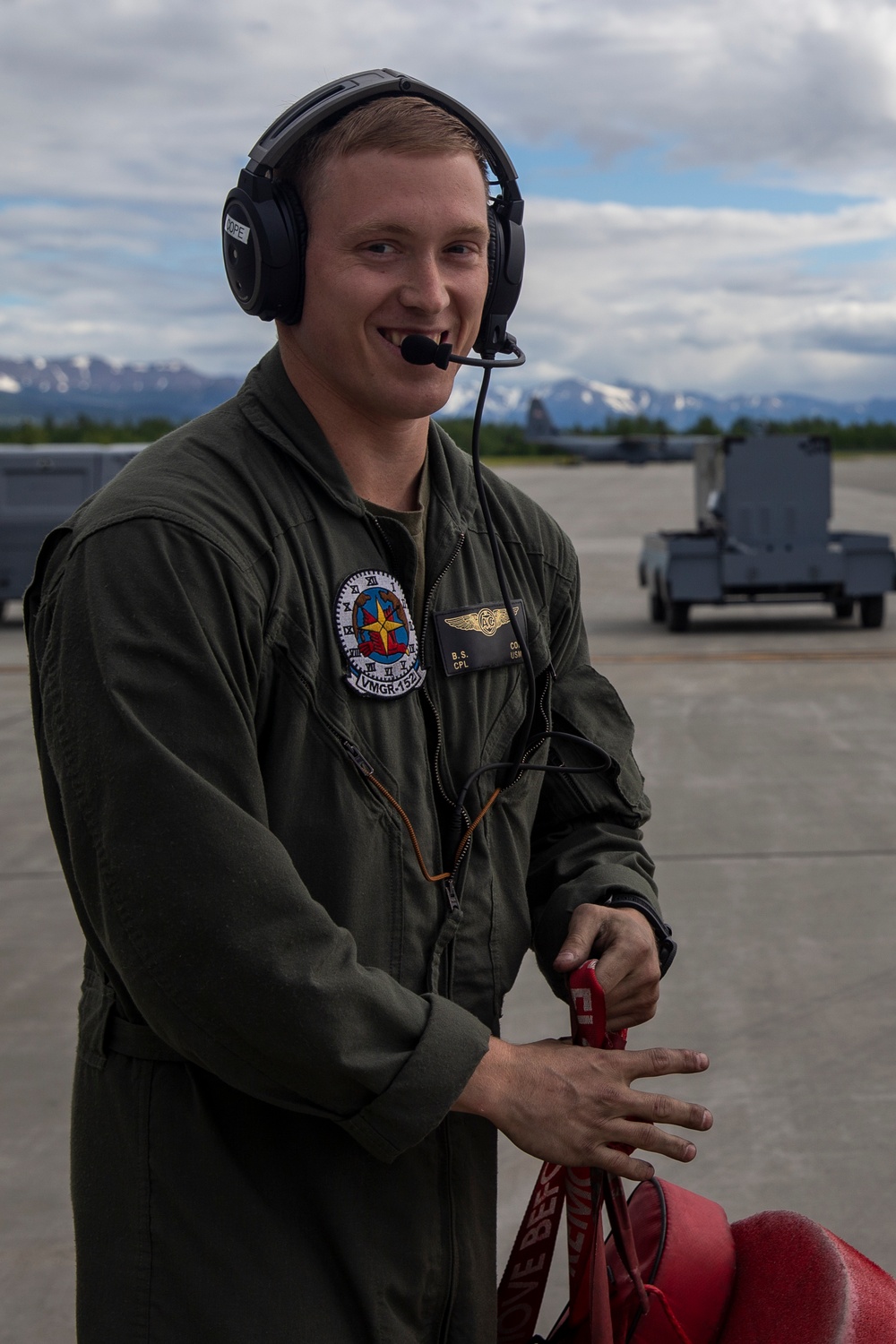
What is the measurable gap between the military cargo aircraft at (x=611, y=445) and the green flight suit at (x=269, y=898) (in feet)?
216

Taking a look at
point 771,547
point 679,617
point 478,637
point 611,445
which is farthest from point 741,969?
point 611,445

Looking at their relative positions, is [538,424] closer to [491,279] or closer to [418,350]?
[491,279]

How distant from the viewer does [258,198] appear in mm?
1438

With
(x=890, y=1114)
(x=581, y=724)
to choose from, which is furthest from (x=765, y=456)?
(x=581, y=724)

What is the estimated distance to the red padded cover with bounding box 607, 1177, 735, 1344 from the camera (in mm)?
1456

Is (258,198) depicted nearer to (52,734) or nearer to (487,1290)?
(52,734)

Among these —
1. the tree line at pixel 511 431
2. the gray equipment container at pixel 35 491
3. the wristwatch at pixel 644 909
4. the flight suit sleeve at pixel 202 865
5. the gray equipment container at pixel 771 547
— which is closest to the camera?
the flight suit sleeve at pixel 202 865

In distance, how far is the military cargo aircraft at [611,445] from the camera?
2645 inches

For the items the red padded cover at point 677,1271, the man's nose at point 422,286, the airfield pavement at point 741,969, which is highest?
the man's nose at point 422,286

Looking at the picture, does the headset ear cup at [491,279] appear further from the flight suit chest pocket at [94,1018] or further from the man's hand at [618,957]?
the flight suit chest pocket at [94,1018]

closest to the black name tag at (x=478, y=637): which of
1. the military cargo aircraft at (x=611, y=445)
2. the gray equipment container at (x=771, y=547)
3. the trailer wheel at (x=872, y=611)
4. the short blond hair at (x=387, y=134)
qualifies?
the short blond hair at (x=387, y=134)

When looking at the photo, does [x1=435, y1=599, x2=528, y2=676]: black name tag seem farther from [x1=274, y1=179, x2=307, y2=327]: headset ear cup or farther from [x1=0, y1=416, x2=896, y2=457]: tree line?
[x1=0, y1=416, x2=896, y2=457]: tree line

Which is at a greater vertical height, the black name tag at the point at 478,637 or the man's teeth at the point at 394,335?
the man's teeth at the point at 394,335

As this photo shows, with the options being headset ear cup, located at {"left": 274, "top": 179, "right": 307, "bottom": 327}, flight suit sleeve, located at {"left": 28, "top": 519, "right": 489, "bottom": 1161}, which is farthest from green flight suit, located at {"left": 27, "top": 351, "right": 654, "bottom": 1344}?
headset ear cup, located at {"left": 274, "top": 179, "right": 307, "bottom": 327}
